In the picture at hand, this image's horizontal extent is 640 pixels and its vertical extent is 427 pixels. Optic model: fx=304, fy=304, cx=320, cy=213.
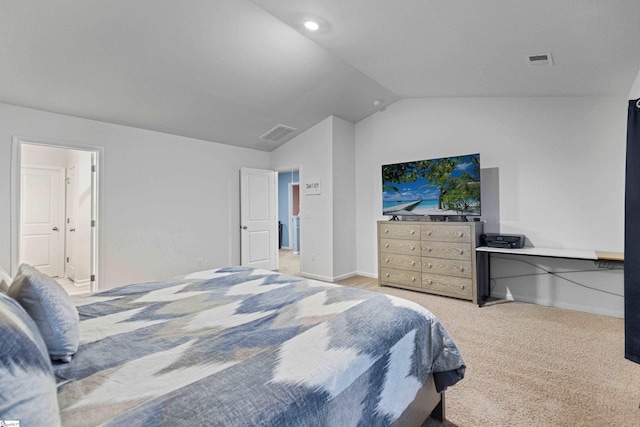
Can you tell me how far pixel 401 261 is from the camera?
428cm

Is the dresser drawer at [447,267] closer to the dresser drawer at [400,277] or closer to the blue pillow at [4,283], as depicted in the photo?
the dresser drawer at [400,277]

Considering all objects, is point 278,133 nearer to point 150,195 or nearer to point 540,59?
A: point 150,195

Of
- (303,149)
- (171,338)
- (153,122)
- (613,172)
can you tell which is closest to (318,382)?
(171,338)

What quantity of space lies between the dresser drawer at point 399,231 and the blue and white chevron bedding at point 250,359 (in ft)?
8.26

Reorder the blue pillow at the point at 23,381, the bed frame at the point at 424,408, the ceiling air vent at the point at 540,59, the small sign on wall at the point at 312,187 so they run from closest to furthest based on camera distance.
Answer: the blue pillow at the point at 23,381 → the bed frame at the point at 424,408 → the ceiling air vent at the point at 540,59 → the small sign on wall at the point at 312,187

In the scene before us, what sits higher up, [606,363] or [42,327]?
[42,327]

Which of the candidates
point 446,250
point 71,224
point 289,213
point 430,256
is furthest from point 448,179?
point 71,224

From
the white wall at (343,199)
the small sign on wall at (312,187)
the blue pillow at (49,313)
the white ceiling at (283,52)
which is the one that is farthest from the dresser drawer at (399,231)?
the blue pillow at (49,313)

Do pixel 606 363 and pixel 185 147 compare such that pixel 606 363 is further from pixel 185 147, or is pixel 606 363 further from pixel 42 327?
pixel 185 147

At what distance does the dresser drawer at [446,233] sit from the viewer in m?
3.68

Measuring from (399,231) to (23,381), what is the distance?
4.03m

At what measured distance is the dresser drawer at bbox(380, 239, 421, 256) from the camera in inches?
162

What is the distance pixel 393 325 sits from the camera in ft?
4.46

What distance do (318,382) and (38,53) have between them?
11.7 ft
